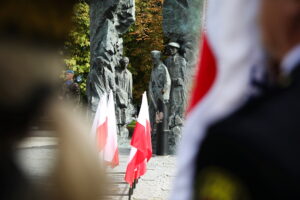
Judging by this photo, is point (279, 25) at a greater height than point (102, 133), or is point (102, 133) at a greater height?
point (102, 133)

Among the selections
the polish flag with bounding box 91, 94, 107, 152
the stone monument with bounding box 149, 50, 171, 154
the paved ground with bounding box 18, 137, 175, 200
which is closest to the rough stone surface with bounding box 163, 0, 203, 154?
the stone monument with bounding box 149, 50, 171, 154

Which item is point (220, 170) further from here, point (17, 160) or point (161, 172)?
point (161, 172)

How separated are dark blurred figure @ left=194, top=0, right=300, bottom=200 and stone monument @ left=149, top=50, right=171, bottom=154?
39.7 ft

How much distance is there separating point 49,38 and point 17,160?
18 centimetres

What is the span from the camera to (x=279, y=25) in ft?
2.99

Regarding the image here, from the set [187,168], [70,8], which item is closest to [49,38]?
[70,8]

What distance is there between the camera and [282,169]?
82cm

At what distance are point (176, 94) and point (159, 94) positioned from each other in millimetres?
558

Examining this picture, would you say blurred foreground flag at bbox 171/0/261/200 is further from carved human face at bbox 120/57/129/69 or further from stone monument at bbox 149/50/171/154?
carved human face at bbox 120/57/129/69

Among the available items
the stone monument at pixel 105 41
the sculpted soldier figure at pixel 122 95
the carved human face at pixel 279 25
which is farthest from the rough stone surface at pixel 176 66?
the carved human face at pixel 279 25

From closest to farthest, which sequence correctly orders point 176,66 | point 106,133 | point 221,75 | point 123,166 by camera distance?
point 221,75 < point 106,133 < point 123,166 < point 176,66

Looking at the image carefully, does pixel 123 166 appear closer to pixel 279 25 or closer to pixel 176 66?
pixel 176 66

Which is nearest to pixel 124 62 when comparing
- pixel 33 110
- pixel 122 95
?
pixel 122 95

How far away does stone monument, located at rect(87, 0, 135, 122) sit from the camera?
51.1 feet
